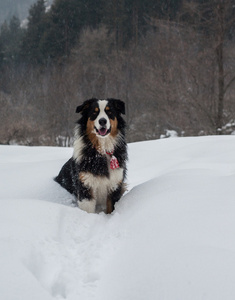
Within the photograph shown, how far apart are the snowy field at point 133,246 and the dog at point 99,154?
0.28 m

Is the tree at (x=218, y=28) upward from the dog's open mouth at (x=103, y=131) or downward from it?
upward

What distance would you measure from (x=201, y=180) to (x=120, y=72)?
16.8m

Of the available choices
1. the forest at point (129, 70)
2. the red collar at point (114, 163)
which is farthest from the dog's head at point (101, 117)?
the forest at point (129, 70)

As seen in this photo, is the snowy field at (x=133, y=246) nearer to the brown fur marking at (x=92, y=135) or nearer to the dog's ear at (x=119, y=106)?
the brown fur marking at (x=92, y=135)

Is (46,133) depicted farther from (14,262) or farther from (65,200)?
(14,262)

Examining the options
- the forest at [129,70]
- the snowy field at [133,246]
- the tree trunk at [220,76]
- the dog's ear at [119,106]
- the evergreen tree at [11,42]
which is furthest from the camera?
the evergreen tree at [11,42]

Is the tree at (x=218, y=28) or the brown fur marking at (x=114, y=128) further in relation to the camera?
the tree at (x=218, y=28)

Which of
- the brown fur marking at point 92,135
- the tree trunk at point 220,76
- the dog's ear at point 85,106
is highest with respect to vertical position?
the tree trunk at point 220,76

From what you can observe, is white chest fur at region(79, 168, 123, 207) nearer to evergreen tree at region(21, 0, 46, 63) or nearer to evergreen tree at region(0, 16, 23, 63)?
evergreen tree at region(21, 0, 46, 63)

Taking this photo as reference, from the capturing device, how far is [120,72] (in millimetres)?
18688

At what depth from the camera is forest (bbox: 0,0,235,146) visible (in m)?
11.0

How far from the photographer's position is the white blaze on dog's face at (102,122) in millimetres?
3082

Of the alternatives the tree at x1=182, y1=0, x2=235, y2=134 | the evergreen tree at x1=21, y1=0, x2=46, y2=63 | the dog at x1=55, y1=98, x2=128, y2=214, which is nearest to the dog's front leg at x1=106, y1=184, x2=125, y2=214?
the dog at x1=55, y1=98, x2=128, y2=214

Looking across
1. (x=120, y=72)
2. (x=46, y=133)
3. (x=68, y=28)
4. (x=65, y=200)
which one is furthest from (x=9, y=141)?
(x=68, y=28)
